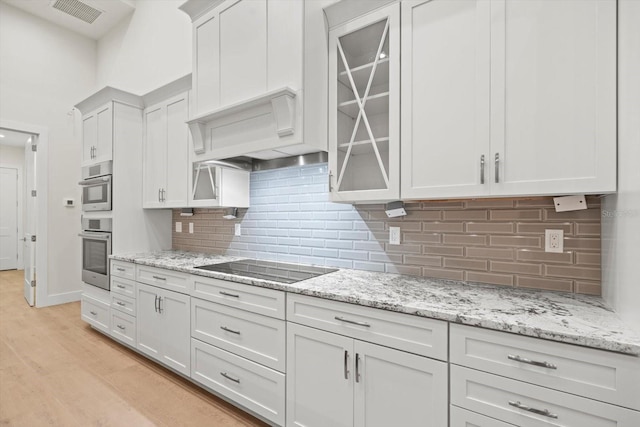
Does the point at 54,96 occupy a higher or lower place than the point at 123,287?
higher

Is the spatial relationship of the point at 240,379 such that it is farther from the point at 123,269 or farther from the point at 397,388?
the point at 123,269

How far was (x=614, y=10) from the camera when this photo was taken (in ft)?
4.16

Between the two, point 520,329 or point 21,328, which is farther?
point 21,328

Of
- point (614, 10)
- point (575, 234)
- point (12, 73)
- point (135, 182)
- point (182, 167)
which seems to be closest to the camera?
point (614, 10)

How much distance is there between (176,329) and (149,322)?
44 centimetres

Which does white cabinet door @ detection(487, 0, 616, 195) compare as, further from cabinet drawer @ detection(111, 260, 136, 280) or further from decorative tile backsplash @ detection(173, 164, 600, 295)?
cabinet drawer @ detection(111, 260, 136, 280)

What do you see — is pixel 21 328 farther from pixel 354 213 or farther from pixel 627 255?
pixel 627 255

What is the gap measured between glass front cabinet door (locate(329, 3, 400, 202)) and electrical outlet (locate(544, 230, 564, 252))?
0.80 metres

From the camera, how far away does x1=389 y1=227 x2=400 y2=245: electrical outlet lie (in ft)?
6.85

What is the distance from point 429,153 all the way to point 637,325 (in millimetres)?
1048

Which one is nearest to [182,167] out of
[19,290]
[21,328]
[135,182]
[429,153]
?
[135,182]

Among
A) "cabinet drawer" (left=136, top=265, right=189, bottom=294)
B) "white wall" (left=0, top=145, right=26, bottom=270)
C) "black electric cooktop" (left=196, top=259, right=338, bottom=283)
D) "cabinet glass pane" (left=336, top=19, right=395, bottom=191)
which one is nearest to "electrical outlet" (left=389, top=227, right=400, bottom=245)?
"cabinet glass pane" (left=336, top=19, right=395, bottom=191)

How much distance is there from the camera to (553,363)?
1.12 m

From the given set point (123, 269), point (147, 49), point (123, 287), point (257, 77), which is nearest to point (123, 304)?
point (123, 287)
